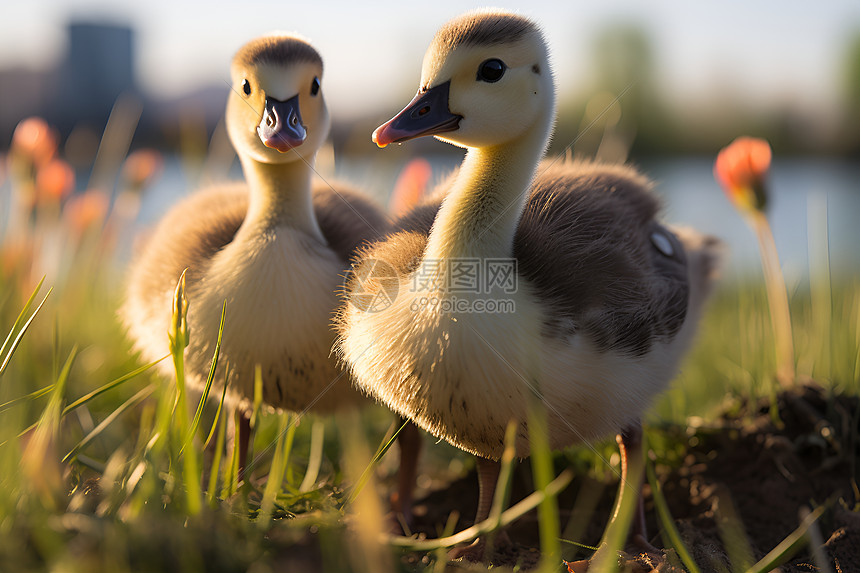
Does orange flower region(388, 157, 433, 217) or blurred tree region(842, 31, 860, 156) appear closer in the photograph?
orange flower region(388, 157, 433, 217)

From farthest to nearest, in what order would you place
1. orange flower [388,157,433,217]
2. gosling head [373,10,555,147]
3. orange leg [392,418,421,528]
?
orange flower [388,157,433,217]
orange leg [392,418,421,528]
gosling head [373,10,555,147]

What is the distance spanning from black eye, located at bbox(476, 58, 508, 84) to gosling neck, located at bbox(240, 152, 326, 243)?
2.36 ft

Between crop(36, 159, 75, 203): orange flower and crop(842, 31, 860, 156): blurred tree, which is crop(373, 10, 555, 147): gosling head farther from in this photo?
crop(842, 31, 860, 156): blurred tree

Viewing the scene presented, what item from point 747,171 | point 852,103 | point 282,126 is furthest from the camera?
point 852,103

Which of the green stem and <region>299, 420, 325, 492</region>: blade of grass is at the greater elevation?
the green stem

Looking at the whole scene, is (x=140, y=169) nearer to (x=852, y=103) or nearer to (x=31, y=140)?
(x=31, y=140)

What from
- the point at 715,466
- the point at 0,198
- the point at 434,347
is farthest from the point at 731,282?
the point at 0,198

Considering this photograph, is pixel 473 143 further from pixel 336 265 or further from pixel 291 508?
pixel 291 508

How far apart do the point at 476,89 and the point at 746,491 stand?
1586 millimetres

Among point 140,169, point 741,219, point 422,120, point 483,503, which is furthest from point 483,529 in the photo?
point 140,169

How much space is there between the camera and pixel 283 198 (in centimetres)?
221

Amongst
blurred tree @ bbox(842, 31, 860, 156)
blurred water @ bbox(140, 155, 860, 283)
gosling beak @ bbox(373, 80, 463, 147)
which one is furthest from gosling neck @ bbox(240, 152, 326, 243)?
blurred tree @ bbox(842, 31, 860, 156)

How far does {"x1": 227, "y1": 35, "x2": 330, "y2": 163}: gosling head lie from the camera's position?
2.08 meters

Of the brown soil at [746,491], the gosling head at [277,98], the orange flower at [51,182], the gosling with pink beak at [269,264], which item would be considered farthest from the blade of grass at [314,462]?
the orange flower at [51,182]
